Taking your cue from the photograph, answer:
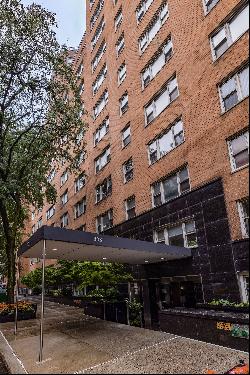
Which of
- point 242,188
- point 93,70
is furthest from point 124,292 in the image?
point 93,70

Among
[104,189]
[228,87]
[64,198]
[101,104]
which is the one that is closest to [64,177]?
[64,198]

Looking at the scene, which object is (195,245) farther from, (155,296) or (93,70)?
(93,70)

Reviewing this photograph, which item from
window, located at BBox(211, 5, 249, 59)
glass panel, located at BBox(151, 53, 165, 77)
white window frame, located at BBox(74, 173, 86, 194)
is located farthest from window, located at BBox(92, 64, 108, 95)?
window, located at BBox(211, 5, 249, 59)

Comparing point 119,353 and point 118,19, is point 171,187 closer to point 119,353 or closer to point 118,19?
point 119,353

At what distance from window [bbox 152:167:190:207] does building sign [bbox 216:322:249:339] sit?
8.38m

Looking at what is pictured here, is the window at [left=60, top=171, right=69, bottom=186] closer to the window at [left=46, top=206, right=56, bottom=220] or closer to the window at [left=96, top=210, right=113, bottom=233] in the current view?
the window at [left=46, top=206, right=56, bottom=220]

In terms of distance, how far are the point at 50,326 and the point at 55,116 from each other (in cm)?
1561

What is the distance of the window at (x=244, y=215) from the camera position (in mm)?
13771

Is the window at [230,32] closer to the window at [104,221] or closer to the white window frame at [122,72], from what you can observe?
the white window frame at [122,72]

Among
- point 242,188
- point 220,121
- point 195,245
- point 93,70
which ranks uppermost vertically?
point 93,70

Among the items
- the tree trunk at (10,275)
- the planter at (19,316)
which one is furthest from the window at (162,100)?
the planter at (19,316)

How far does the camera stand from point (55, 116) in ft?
81.2

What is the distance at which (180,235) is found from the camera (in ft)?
59.6

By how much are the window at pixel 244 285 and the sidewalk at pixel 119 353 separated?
3.21 m
